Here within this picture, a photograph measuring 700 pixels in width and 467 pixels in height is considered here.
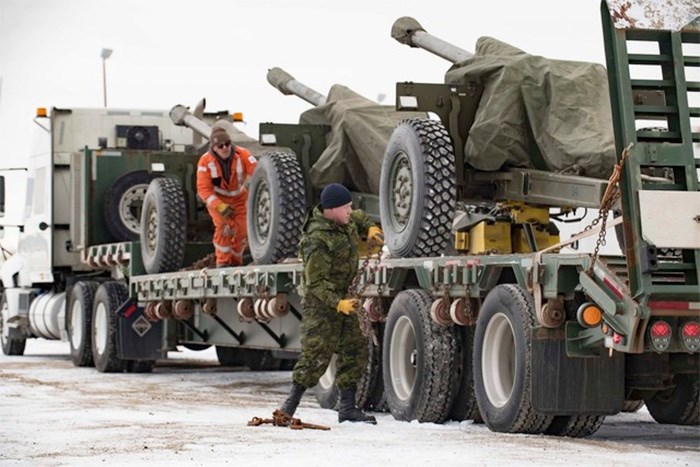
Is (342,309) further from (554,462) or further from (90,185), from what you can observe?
(90,185)

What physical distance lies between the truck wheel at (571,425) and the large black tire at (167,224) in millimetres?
7995

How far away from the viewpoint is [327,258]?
12.7 meters

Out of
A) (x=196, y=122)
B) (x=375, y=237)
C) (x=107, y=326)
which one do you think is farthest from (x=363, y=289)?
(x=196, y=122)

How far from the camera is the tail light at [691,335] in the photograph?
10852mm

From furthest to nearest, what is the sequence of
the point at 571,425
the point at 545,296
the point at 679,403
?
the point at 679,403, the point at 571,425, the point at 545,296

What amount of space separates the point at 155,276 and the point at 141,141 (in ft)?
12.6

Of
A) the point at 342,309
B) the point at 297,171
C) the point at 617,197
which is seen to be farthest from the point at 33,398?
the point at 617,197

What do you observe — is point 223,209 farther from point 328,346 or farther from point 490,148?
point 328,346

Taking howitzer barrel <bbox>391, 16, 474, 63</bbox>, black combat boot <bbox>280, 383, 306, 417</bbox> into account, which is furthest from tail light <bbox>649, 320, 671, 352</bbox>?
howitzer barrel <bbox>391, 16, 474, 63</bbox>

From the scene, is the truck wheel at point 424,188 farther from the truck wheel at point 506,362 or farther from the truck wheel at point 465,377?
the truck wheel at point 506,362

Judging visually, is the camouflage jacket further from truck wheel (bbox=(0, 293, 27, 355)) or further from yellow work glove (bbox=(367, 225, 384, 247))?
truck wheel (bbox=(0, 293, 27, 355))

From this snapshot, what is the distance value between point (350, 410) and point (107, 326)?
8262 mm

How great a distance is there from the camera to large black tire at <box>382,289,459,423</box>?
12.8 m

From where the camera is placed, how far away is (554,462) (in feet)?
32.2
